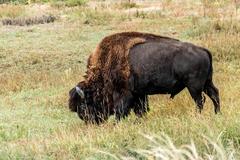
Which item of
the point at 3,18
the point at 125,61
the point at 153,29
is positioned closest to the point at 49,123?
the point at 125,61

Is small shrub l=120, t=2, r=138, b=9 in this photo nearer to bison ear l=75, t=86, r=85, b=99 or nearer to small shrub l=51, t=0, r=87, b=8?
small shrub l=51, t=0, r=87, b=8

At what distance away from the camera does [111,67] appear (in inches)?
356

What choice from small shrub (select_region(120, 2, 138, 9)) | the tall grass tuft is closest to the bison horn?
the tall grass tuft

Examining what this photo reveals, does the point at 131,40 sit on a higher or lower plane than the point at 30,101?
higher

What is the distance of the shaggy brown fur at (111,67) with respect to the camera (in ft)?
29.2

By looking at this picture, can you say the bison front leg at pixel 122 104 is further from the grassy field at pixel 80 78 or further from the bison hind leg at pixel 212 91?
the bison hind leg at pixel 212 91

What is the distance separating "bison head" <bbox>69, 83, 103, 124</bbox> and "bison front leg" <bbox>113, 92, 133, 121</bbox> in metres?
0.30

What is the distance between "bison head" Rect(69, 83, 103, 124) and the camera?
9125mm

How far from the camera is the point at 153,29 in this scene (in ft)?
66.5

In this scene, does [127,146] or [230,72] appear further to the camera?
[230,72]

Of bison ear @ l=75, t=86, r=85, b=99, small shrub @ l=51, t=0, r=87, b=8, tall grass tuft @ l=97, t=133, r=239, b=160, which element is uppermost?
tall grass tuft @ l=97, t=133, r=239, b=160

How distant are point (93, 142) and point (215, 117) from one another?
1.48m

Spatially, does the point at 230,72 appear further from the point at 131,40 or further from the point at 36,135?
the point at 36,135

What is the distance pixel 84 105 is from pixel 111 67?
0.73 meters
